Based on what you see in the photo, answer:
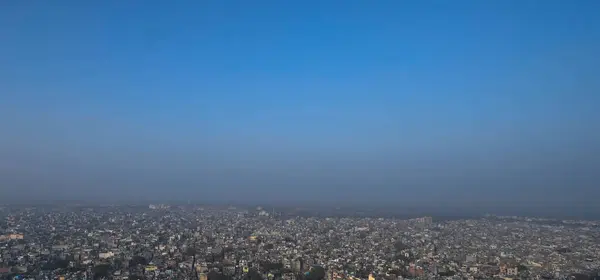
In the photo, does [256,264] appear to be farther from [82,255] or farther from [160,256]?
[82,255]

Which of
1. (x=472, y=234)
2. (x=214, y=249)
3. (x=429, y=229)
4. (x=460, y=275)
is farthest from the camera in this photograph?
(x=429, y=229)

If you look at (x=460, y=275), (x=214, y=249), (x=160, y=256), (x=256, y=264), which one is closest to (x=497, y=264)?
(x=460, y=275)

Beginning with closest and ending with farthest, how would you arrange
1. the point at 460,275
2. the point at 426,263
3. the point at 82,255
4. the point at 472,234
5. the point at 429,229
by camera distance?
the point at 460,275 < the point at 426,263 < the point at 82,255 < the point at 472,234 < the point at 429,229

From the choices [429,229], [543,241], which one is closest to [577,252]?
[543,241]

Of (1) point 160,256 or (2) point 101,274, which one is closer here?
(2) point 101,274

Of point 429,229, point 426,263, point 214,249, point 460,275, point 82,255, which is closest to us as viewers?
point 460,275

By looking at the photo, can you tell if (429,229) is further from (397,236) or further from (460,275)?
(460,275)
